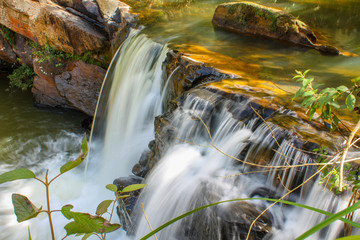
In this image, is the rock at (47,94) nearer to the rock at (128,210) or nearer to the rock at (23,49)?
the rock at (23,49)

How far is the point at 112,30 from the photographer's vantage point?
673 cm

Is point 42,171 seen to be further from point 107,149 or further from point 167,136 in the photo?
point 167,136

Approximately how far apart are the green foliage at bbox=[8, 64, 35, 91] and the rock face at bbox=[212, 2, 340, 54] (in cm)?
471

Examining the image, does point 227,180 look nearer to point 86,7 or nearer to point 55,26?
point 55,26

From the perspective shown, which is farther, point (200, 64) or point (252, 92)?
point (200, 64)

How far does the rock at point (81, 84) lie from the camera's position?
22.4 feet

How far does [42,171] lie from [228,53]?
3709mm

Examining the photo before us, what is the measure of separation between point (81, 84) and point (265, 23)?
396 centimetres

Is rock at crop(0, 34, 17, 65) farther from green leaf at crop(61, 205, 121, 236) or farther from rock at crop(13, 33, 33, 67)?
green leaf at crop(61, 205, 121, 236)

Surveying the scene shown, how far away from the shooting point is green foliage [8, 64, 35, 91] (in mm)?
7957

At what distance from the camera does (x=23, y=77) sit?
804 centimetres

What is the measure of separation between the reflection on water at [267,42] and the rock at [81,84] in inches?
60.5

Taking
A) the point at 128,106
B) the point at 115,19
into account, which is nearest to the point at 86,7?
the point at 115,19

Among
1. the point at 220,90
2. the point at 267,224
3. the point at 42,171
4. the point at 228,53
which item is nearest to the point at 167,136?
the point at 220,90
